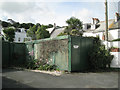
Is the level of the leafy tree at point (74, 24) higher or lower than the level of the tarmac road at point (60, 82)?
higher

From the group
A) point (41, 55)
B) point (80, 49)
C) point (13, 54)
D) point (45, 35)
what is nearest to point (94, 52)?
point (80, 49)

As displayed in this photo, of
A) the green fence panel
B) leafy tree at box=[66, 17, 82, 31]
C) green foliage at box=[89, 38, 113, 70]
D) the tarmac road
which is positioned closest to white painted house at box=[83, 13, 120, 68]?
green foliage at box=[89, 38, 113, 70]

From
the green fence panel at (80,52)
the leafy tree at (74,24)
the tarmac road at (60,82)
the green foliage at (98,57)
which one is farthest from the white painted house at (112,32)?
the tarmac road at (60,82)

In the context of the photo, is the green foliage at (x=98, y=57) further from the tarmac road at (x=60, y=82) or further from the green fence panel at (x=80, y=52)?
the tarmac road at (x=60, y=82)

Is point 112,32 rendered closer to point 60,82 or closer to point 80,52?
point 80,52

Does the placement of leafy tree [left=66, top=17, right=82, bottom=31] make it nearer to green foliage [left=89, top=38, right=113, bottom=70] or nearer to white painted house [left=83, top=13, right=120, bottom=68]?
white painted house [left=83, top=13, right=120, bottom=68]

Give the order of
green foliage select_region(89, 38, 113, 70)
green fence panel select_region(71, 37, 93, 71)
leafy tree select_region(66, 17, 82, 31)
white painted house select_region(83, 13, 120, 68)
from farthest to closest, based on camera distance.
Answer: leafy tree select_region(66, 17, 82, 31), white painted house select_region(83, 13, 120, 68), green foliage select_region(89, 38, 113, 70), green fence panel select_region(71, 37, 93, 71)

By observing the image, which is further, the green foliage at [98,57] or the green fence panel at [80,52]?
the green foliage at [98,57]

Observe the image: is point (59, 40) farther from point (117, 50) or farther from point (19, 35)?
point (19, 35)

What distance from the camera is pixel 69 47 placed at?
25.1ft

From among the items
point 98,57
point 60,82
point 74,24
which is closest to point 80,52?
point 98,57

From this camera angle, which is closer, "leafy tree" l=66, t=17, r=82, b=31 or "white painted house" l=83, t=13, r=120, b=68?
"white painted house" l=83, t=13, r=120, b=68

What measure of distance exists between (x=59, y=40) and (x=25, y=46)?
4995 mm

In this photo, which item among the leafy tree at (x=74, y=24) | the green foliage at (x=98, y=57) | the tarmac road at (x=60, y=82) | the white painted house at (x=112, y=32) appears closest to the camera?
the tarmac road at (x=60, y=82)
